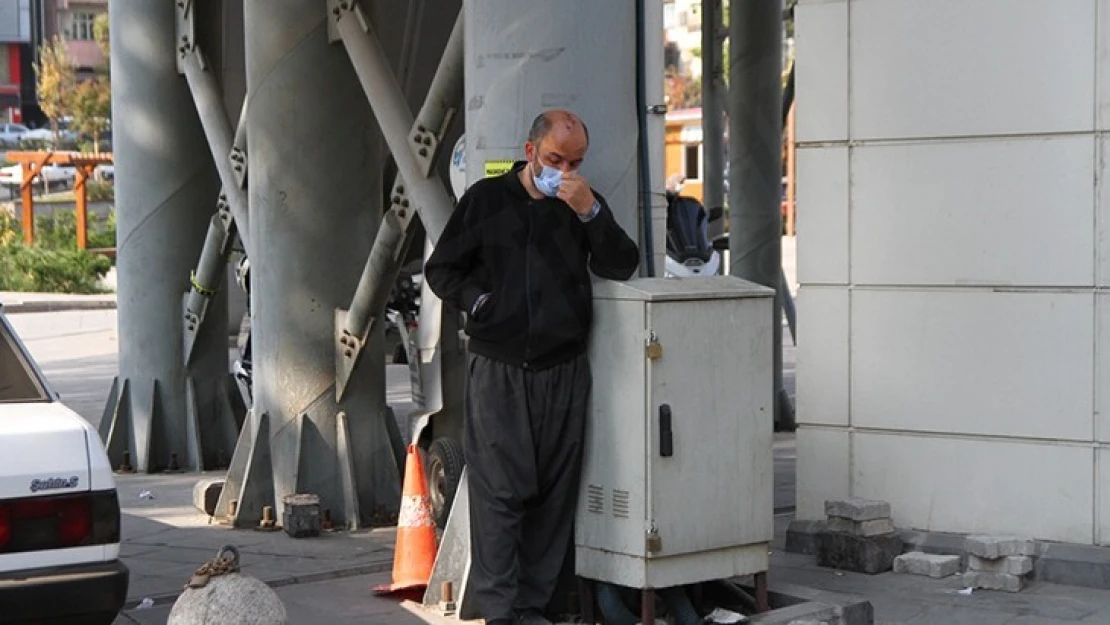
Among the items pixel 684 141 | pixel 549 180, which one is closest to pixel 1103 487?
pixel 549 180

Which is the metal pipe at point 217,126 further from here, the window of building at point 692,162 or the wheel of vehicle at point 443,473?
the window of building at point 692,162

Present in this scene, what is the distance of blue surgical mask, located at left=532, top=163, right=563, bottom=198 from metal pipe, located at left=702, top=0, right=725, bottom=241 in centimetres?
1019

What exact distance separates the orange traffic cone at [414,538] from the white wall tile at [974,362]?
7.16 feet

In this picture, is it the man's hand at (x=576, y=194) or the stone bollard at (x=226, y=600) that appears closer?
the stone bollard at (x=226, y=600)

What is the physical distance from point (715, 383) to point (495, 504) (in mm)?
949

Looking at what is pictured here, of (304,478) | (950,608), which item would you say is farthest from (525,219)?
(304,478)

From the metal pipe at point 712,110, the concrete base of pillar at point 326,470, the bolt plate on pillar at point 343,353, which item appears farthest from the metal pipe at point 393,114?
the metal pipe at point 712,110

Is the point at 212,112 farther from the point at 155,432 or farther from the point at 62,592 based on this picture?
the point at 62,592

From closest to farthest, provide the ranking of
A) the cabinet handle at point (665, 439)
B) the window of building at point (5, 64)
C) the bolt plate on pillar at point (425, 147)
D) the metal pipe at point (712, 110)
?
the cabinet handle at point (665, 439) < the bolt plate on pillar at point (425, 147) < the metal pipe at point (712, 110) < the window of building at point (5, 64)

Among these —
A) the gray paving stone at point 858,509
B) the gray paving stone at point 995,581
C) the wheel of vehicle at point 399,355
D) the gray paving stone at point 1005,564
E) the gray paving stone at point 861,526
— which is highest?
the wheel of vehicle at point 399,355

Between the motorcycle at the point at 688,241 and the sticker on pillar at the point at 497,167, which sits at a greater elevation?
the sticker on pillar at the point at 497,167

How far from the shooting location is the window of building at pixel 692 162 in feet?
185

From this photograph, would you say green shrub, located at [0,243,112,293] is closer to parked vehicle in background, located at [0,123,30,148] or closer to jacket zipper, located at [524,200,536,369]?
jacket zipper, located at [524,200,536,369]

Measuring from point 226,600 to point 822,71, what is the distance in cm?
425
